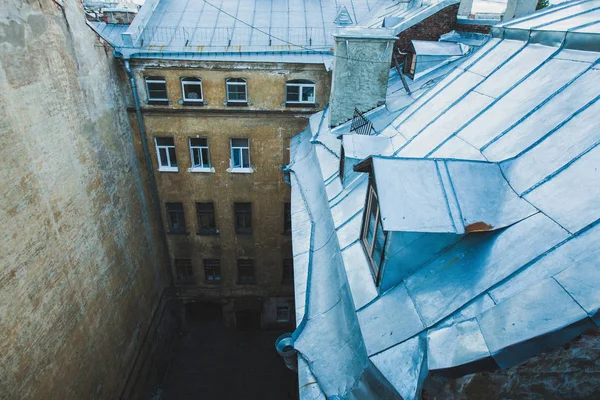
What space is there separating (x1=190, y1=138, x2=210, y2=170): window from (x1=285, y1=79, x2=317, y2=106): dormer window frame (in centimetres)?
442

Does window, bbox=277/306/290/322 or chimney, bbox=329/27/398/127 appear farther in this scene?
window, bbox=277/306/290/322

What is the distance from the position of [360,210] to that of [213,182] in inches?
461

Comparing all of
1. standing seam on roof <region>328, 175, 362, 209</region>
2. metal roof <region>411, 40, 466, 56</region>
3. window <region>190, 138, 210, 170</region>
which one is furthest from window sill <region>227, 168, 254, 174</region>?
standing seam on roof <region>328, 175, 362, 209</region>

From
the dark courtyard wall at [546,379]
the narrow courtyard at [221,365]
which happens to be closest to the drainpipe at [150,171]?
the narrow courtyard at [221,365]

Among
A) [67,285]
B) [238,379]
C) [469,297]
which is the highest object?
[469,297]

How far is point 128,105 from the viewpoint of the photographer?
15.8 metres

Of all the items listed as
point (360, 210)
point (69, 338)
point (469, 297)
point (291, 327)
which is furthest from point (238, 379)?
point (469, 297)

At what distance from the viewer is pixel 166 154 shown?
17328 millimetres

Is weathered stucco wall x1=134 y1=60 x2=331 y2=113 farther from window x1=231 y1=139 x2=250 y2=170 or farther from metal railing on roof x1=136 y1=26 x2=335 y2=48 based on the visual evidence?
window x1=231 y1=139 x2=250 y2=170

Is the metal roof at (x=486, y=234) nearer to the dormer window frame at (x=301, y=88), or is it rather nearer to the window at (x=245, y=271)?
the dormer window frame at (x=301, y=88)

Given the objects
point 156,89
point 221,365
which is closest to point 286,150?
point 156,89

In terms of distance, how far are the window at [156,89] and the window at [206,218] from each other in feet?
18.0

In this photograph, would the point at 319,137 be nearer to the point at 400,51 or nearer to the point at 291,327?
the point at 400,51

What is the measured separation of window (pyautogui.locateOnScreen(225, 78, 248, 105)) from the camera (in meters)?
15.7
